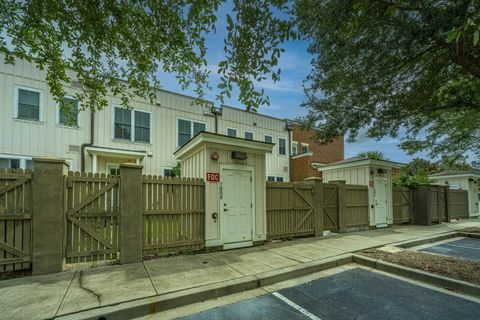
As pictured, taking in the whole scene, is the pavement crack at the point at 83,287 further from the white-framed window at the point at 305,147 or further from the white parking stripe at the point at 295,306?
the white-framed window at the point at 305,147

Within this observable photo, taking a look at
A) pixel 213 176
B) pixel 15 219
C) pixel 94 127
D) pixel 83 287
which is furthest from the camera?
pixel 94 127

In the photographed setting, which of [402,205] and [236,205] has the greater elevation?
[236,205]

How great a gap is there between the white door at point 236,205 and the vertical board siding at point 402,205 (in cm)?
844

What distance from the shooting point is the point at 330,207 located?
930 centimetres

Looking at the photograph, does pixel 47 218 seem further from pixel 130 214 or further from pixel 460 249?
pixel 460 249

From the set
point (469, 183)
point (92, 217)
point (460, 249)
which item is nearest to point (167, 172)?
point (92, 217)

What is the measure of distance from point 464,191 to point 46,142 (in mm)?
23022

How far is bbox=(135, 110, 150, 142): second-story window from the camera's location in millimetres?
11719

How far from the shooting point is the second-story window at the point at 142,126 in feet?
38.4

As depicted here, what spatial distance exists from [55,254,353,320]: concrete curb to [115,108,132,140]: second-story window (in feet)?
30.7

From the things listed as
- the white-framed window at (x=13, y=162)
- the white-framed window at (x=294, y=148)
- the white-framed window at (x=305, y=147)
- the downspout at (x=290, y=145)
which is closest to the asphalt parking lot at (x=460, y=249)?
the downspout at (x=290, y=145)

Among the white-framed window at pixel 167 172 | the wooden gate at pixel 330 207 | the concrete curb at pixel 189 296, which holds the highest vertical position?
the white-framed window at pixel 167 172

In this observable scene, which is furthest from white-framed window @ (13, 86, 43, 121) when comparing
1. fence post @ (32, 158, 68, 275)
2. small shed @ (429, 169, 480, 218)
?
small shed @ (429, 169, 480, 218)

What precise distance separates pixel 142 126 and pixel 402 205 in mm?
13463
